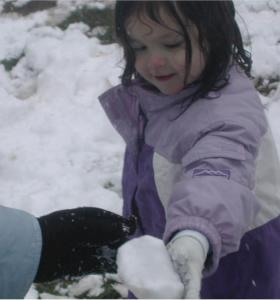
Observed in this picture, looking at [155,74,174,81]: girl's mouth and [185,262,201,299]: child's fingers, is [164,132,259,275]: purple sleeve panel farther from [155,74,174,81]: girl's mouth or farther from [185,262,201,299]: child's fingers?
[155,74,174,81]: girl's mouth

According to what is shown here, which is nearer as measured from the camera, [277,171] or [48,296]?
[277,171]

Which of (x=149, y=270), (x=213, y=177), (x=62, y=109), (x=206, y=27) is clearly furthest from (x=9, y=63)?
(x=149, y=270)

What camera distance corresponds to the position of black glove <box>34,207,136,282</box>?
146 centimetres

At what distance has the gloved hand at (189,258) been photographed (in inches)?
34.7

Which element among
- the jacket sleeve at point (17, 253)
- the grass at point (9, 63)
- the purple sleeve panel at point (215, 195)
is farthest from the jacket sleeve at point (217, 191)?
the grass at point (9, 63)

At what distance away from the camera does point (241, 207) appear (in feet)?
3.39

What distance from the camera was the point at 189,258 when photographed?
0.90 m

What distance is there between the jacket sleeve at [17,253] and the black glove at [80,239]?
4.9 inches

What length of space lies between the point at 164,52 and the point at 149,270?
0.47m

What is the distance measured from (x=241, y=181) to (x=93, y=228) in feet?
1.89

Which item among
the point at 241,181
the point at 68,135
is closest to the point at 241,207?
the point at 241,181

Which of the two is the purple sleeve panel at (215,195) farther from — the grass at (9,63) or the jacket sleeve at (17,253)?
the grass at (9,63)

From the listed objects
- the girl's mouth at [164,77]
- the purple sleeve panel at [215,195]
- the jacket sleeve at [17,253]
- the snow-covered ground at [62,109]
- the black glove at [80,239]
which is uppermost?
the girl's mouth at [164,77]

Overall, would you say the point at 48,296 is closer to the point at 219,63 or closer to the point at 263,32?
the point at 219,63
